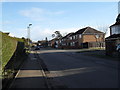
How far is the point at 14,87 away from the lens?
9.05 meters

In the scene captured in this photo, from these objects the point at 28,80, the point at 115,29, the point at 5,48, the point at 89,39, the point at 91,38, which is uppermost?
the point at 115,29

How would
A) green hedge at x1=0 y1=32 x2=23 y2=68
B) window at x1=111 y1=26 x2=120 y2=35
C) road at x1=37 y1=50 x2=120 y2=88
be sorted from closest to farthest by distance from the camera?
road at x1=37 y1=50 x2=120 y2=88, green hedge at x1=0 y1=32 x2=23 y2=68, window at x1=111 y1=26 x2=120 y2=35

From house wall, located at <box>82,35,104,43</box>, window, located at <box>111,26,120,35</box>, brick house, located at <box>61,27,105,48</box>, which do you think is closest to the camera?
window, located at <box>111,26,120,35</box>

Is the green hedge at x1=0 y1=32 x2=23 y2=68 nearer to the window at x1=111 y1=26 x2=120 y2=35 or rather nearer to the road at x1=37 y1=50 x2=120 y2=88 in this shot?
the road at x1=37 y1=50 x2=120 y2=88

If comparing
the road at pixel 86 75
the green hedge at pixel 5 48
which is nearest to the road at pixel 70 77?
the road at pixel 86 75

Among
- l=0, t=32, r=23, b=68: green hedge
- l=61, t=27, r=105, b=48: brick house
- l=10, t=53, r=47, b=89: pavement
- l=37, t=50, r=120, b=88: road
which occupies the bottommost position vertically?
l=10, t=53, r=47, b=89: pavement

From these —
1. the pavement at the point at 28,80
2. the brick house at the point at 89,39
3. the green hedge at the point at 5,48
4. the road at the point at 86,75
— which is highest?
the brick house at the point at 89,39

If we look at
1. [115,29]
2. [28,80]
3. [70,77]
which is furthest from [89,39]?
[28,80]

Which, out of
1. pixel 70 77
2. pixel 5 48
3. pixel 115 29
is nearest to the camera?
pixel 70 77

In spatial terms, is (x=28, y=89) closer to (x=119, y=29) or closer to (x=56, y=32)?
(x=119, y=29)

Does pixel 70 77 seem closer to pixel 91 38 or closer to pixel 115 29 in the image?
pixel 115 29

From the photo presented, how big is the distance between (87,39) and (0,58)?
59220 mm

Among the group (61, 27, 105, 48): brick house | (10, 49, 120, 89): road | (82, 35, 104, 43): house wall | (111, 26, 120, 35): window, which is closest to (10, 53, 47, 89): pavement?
(10, 49, 120, 89): road

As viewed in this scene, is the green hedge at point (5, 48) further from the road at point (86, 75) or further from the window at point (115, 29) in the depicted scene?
the window at point (115, 29)
